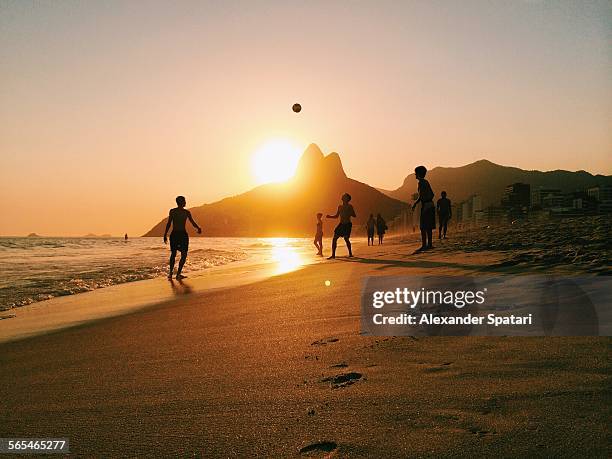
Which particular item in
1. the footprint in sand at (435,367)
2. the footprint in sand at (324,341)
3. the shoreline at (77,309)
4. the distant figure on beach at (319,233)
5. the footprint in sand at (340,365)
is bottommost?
the shoreline at (77,309)

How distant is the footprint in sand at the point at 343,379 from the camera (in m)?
2.62

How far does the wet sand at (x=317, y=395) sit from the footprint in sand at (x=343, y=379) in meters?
0.01

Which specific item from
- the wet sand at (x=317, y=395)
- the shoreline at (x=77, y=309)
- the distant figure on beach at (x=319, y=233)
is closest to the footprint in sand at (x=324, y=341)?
the wet sand at (x=317, y=395)

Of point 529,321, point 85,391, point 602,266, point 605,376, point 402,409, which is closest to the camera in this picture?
point 402,409

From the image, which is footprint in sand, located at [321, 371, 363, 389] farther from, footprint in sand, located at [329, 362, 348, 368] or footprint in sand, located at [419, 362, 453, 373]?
footprint in sand, located at [419, 362, 453, 373]

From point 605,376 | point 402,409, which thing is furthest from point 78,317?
point 605,376

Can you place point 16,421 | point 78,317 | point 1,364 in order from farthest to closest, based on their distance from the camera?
point 78,317, point 1,364, point 16,421

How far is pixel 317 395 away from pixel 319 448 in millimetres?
590

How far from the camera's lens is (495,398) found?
2.20 meters

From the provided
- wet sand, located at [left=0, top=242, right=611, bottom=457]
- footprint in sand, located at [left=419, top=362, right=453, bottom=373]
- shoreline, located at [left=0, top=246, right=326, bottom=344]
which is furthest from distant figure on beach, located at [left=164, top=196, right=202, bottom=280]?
footprint in sand, located at [left=419, top=362, right=453, bottom=373]

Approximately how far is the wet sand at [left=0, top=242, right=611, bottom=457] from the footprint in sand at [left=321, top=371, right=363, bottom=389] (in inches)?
0.5

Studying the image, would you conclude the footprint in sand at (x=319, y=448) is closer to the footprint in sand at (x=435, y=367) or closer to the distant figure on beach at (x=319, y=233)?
the footprint in sand at (x=435, y=367)

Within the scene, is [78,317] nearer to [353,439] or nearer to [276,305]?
[276,305]

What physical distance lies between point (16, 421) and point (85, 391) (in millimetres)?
446
